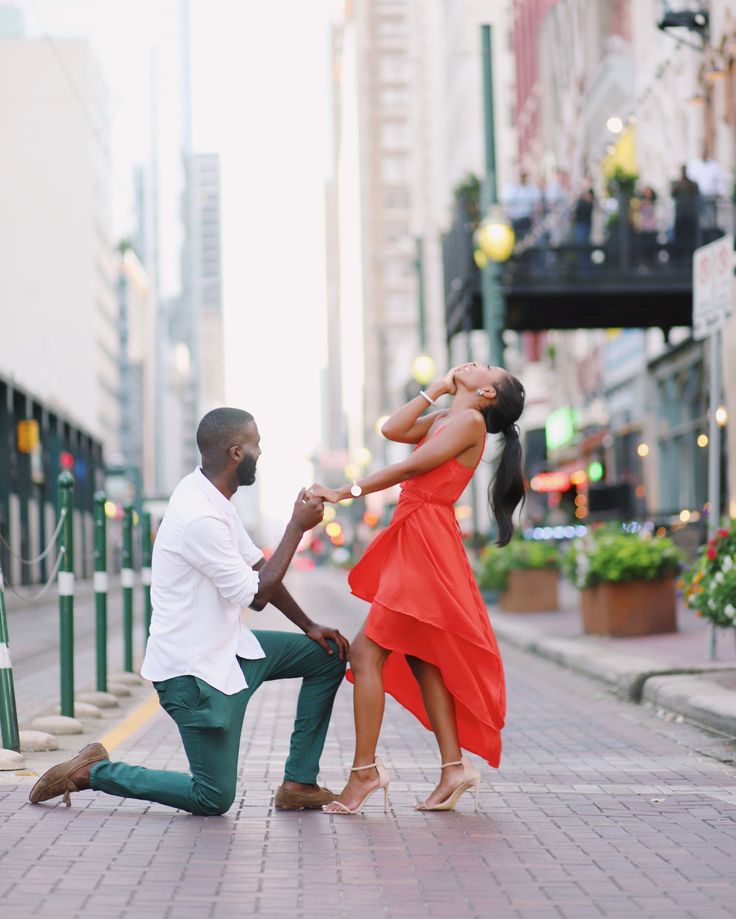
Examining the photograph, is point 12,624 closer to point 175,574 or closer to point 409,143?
point 175,574

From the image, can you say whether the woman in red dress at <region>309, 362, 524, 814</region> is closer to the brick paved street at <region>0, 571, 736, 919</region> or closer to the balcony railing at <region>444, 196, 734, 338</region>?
the brick paved street at <region>0, 571, 736, 919</region>

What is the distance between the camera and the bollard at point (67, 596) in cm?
953

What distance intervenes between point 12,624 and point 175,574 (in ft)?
64.4

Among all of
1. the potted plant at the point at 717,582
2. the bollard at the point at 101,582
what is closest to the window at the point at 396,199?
the bollard at the point at 101,582

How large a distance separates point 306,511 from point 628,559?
9.32 metres

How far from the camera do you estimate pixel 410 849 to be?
19.2ft

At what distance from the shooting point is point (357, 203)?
519 feet

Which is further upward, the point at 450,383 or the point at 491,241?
the point at 491,241

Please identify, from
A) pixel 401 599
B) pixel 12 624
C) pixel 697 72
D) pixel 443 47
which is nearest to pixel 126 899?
pixel 401 599

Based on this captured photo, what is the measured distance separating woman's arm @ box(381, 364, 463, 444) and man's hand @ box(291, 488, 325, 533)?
0.48 m

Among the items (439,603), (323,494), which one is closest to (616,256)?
(439,603)

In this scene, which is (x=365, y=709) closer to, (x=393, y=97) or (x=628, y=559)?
(x=628, y=559)

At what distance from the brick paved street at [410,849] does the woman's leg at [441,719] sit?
5.5 inches

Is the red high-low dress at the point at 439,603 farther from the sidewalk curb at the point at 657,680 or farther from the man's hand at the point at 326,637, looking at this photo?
the sidewalk curb at the point at 657,680
